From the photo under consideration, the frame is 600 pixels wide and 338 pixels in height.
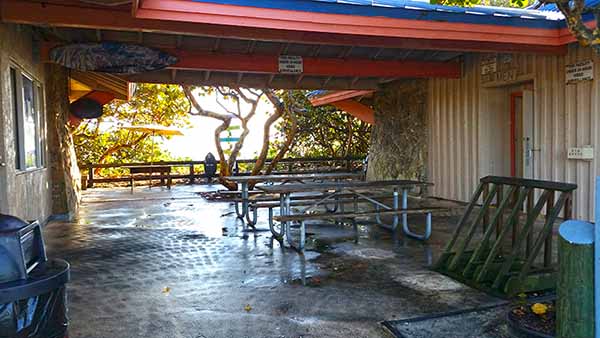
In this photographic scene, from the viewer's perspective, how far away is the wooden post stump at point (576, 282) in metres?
2.04

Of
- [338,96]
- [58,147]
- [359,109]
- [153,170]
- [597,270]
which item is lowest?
[597,270]

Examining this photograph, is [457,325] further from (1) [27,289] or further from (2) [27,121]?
(2) [27,121]

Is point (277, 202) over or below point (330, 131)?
below

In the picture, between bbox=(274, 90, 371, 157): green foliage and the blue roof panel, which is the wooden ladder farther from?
bbox=(274, 90, 371, 157): green foliage

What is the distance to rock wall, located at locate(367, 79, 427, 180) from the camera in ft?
32.6

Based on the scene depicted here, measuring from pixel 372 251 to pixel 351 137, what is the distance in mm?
11359

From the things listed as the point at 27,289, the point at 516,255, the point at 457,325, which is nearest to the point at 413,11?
the point at 516,255

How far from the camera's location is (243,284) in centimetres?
396

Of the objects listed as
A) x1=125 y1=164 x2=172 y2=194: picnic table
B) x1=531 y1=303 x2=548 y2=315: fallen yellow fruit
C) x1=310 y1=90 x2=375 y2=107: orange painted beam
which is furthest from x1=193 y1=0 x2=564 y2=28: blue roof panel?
x1=125 y1=164 x2=172 y2=194: picnic table

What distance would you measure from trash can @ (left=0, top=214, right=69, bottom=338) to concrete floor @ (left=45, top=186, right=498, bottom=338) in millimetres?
1043

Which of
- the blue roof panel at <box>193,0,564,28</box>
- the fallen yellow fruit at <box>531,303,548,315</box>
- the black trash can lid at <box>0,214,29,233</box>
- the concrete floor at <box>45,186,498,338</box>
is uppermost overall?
the blue roof panel at <box>193,0,564,28</box>

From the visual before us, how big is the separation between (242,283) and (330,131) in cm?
1297

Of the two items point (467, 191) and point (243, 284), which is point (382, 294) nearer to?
point (243, 284)

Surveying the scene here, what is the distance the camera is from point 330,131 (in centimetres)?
1667
